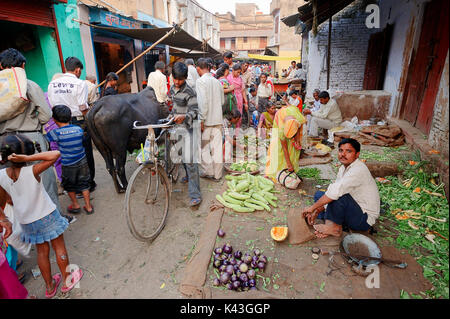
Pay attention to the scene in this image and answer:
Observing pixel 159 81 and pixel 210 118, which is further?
pixel 159 81

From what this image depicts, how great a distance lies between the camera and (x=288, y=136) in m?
4.36

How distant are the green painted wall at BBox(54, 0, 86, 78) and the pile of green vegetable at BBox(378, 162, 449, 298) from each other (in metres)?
8.70

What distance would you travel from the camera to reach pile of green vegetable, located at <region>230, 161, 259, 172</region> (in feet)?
18.0

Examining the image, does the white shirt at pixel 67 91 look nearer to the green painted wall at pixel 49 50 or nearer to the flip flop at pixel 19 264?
the flip flop at pixel 19 264

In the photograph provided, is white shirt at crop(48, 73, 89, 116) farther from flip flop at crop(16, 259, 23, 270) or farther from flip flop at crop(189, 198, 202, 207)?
flip flop at crop(189, 198, 202, 207)

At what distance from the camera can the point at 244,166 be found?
18.6ft

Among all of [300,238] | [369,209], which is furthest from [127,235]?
[369,209]

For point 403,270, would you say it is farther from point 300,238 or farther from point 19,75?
point 19,75

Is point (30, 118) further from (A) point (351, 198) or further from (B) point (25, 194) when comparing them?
(A) point (351, 198)

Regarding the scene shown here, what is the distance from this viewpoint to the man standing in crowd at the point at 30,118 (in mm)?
3383

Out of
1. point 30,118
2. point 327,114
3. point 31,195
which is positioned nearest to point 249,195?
point 31,195

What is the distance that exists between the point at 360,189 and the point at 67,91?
16.5ft

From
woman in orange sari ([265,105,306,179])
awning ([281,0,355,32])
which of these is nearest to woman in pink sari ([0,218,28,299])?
woman in orange sari ([265,105,306,179])

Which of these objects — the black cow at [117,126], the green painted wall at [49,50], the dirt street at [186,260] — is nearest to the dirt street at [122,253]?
the dirt street at [186,260]
